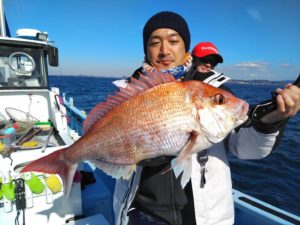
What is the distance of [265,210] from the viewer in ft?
10.1

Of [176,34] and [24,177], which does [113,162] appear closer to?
[176,34]

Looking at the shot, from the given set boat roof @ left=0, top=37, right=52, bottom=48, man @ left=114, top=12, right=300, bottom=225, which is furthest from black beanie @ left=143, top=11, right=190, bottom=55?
boat roof @ left=0, top=37, right=52, bottom=48

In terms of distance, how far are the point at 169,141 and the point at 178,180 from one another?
47cm

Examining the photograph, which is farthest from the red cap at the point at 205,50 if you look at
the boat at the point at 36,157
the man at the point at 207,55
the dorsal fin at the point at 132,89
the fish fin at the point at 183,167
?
the fish fin at the point at 183,167

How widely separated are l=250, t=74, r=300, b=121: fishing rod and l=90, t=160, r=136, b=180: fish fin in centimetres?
97

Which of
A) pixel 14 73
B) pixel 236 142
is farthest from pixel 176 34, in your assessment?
pixel 14 73

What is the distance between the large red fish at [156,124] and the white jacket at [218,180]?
20 centimetres

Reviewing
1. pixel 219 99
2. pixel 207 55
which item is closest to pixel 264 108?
pixel 219 99

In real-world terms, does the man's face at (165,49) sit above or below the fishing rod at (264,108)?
above

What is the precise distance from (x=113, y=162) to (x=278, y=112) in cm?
127

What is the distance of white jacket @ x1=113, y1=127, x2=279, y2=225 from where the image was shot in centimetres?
180

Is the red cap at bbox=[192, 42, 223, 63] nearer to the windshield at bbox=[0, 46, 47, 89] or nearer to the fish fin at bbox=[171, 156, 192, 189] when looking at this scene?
the windshield at bbox=[0, 46, 47, 89]

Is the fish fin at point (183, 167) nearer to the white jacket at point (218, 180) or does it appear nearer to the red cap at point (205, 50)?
the white jacket at point (218, 180)

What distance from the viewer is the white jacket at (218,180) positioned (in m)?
1.80
